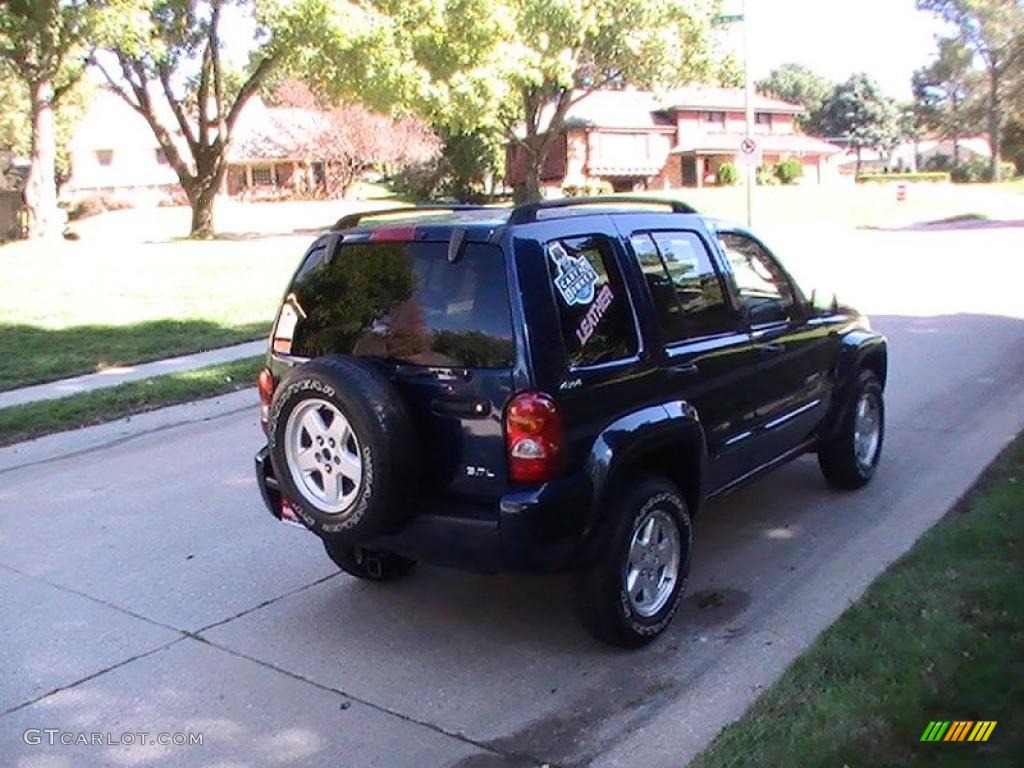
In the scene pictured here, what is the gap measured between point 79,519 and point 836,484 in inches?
188

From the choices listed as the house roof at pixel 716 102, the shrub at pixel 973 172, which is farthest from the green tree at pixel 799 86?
the house roof at pixel 716 102

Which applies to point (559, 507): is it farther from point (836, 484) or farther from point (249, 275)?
point (249, 275)

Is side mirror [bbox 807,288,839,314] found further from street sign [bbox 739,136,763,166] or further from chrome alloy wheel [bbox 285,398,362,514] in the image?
street sign [bbox 739,136,763,166]

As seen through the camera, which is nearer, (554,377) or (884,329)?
(554,377)

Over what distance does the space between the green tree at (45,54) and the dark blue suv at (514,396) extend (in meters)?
20.9

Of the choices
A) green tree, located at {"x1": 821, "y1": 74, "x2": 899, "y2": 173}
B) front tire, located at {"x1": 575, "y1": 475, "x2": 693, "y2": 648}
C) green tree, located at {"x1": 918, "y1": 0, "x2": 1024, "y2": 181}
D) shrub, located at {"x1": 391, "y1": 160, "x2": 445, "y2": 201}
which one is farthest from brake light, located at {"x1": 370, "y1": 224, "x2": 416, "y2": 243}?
green tree, located at {"x1": 821, "y1": 74, "x2": 899, "y2": 173}

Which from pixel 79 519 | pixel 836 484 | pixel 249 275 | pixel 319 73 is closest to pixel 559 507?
pixel 836 484

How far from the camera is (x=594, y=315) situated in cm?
451

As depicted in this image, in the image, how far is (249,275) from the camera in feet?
69.8

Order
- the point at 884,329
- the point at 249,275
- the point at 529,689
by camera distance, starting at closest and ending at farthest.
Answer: the point at 529,689
the point at 884,329
the point at 249,275

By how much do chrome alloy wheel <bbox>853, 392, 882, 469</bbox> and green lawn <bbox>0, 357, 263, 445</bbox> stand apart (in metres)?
5.70

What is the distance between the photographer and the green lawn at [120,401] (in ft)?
30.2

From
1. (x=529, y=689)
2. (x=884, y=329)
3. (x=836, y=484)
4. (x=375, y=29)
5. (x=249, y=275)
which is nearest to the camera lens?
(x=529, y=689)

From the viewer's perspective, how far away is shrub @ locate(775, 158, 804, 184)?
6047 centimetres
